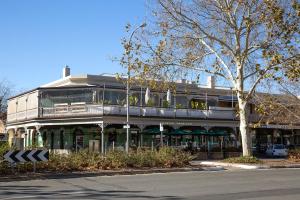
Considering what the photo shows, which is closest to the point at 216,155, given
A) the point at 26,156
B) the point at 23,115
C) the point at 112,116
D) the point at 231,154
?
the point at 231,154

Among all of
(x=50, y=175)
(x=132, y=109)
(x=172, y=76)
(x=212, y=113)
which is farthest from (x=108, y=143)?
(x=50, y=175)

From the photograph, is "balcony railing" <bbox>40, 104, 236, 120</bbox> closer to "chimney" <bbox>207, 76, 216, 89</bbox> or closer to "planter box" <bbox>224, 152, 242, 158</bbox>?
"planter box" <bbox>224, 152, 242, 158</bbox>

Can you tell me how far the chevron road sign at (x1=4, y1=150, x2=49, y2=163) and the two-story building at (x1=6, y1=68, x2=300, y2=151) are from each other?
16.7m

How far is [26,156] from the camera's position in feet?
68.3

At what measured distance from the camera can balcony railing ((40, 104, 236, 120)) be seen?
132 ft

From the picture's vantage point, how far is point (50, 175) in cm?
2086

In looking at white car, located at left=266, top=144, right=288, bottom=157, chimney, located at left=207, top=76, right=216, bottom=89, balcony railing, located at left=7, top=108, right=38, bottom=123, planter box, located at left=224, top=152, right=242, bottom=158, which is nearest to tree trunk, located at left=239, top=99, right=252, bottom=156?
planter box, located at left=224, top=152, right=242, bottom=158

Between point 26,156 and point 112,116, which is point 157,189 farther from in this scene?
point 112,116

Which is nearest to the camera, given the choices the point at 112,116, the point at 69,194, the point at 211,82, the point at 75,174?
the point at 69,194

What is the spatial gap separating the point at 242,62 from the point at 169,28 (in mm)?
4908

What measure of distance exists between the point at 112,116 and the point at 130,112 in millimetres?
2229

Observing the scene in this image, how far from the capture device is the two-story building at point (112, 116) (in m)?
41.1

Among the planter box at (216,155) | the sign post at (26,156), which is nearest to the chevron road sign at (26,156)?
the sign post at (26,156)

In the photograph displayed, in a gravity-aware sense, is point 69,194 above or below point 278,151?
below
